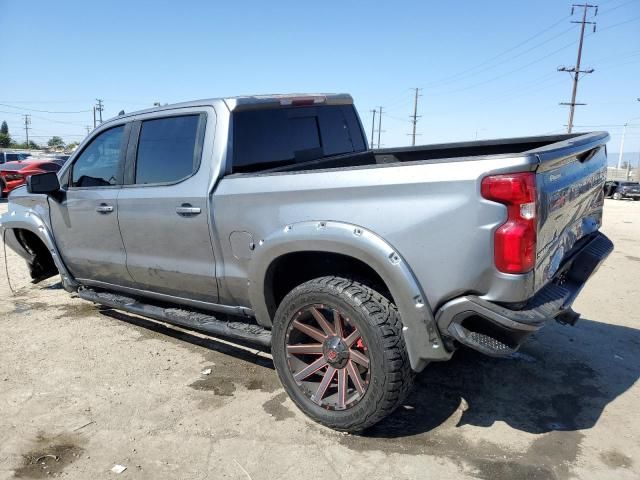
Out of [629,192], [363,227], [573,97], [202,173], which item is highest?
[573,97]

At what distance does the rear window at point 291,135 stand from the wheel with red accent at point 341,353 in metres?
1.16

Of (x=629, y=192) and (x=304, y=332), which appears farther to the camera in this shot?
(x=629, y=192)

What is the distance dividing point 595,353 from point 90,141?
15.4 ft

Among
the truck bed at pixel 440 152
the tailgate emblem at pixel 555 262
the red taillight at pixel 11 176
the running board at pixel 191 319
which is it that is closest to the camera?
the tailgate emblem at pixel 555 262

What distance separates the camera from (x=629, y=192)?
96.7 feet

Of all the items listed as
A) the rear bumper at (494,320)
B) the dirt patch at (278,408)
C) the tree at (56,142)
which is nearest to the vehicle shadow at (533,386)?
the dirt patch at (278,408)

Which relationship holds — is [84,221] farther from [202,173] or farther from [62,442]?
[62,442]

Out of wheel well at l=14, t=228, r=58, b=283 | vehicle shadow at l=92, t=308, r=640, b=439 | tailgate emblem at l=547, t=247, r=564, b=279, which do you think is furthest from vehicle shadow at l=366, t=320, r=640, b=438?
wheel well at l=14, t=228, r=58, b=283

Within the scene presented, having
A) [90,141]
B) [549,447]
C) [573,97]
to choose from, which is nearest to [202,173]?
[90,141]

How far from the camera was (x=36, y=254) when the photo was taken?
568cm

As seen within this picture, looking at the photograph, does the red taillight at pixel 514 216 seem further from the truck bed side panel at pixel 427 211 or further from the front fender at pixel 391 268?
the front fender at pixel 391 268

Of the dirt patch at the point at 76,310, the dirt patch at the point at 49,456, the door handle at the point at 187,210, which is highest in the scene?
the door handle at the point at 187,210

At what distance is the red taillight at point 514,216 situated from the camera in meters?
2.40

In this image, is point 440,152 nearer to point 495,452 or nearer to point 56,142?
point 495,452
